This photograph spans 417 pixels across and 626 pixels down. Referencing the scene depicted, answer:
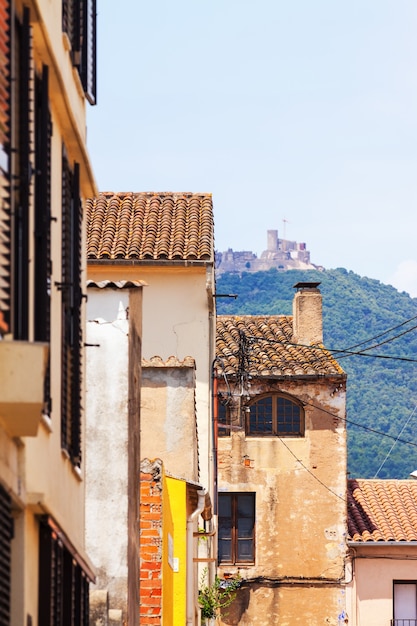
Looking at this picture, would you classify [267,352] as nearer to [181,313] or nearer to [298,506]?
[298,506]

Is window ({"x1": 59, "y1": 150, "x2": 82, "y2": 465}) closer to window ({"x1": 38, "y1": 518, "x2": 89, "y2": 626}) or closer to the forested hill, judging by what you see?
window ({"x1": 38, "y1": 518, "x2": 89, "y2": 626})

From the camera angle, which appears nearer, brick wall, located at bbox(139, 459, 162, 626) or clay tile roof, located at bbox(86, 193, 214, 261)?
brick wall, located at bbox(139, 459, 162, 626)

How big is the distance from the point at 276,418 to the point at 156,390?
1905 centimetres

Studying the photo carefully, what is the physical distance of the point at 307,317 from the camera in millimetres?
41125

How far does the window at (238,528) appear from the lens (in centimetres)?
3897

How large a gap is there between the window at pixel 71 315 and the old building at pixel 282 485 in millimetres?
27888

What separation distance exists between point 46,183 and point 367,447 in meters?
75.7

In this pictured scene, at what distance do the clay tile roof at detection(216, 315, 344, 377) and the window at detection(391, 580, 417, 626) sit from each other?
18.0 feet

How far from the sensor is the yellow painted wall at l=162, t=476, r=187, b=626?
1486 cm

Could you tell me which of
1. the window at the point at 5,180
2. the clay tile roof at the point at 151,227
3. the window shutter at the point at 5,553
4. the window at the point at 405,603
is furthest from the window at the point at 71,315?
the window at the point at 405,603

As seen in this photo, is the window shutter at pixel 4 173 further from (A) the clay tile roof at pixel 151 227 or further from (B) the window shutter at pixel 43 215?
(A) the clay tile roof at pixel 151 227

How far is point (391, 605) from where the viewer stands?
38.4 meters

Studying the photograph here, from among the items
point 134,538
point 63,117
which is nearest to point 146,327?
point 134,538

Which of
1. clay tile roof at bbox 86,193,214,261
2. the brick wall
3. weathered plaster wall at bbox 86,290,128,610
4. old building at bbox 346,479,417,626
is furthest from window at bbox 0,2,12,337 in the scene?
old building at bbox 346,479,417,626
